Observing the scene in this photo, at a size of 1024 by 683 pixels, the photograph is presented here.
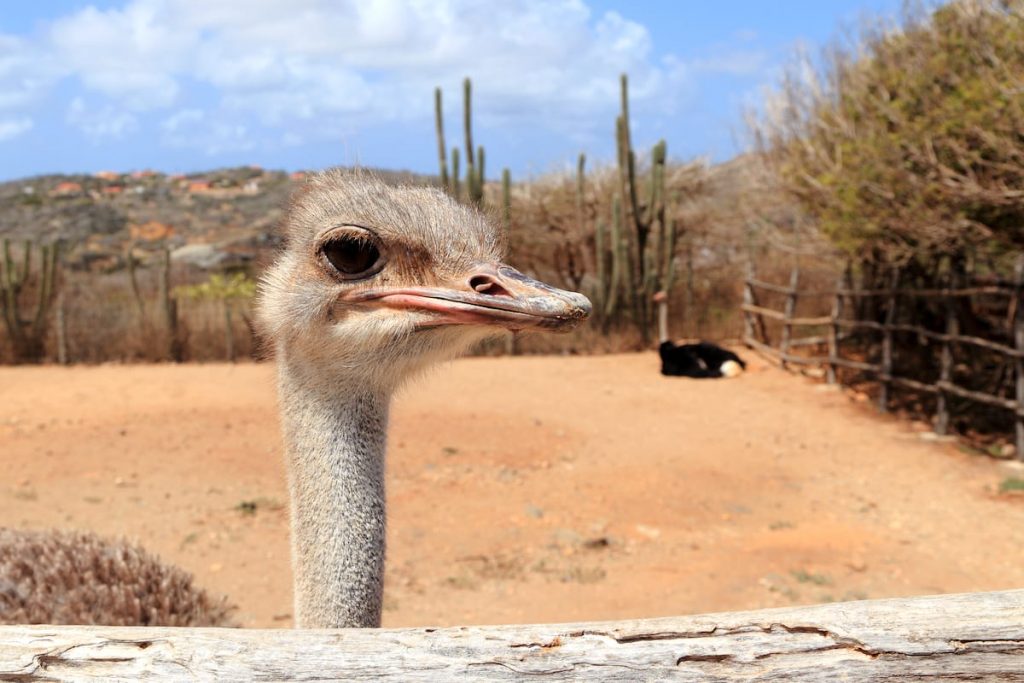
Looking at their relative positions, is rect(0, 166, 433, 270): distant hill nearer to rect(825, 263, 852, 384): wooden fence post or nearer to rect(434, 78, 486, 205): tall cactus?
rect(434, 78, 486, 205): tall cactus

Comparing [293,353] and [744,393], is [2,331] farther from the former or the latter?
[293,353]

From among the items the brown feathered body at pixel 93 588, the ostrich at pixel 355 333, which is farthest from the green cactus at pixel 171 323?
the ostrich at pixel 355 333

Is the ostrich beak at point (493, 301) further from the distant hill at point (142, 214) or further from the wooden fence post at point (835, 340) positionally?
the distant hill at point (142, 214)

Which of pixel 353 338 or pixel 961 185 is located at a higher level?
pixel 961 185

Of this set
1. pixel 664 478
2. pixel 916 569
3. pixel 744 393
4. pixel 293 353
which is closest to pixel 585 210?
pixel 744 393

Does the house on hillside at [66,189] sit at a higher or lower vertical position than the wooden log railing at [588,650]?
higher

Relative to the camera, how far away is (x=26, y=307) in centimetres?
1431

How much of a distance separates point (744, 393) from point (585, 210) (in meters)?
7.37

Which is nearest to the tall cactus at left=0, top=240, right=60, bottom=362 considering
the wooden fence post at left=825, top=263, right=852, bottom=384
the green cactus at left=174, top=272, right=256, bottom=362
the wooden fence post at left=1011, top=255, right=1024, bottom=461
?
the green cactus at left=174, top=272, right=256, bottom=362

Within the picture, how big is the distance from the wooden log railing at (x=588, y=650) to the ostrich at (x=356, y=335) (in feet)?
1.77

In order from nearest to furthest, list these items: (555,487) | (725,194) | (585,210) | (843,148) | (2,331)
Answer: (555,487) < (843,148) < (2,331) < (585,210) < (725,194)

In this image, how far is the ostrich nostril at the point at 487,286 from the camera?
176 cm

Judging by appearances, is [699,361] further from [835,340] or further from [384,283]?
[384,283]

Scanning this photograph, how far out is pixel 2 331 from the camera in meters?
13.4
